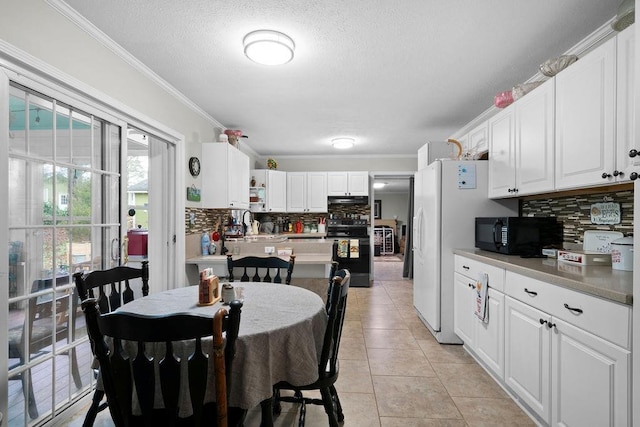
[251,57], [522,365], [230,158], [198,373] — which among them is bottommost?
[522,365]

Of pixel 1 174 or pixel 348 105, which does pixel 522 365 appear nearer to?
pixel 348 105

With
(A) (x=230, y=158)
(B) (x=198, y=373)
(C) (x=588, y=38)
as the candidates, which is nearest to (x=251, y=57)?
(A) (x=230, y=158)

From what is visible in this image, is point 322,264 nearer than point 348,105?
Yes

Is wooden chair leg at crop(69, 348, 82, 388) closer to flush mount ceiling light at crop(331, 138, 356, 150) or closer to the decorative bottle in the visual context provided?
the decorative bottle

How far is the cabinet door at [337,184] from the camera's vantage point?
5.93 meters

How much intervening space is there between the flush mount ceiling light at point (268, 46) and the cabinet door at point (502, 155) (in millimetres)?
1809

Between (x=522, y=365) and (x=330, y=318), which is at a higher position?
(x=330, y=318)

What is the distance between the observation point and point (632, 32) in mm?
1486

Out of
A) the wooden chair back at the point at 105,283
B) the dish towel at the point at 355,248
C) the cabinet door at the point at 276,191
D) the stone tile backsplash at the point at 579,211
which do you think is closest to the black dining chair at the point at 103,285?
the wooden chair back at the point at 105,283

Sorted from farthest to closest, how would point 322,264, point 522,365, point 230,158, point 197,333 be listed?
point 230,158 → point 322,264 → point 522,365 → point 197,333

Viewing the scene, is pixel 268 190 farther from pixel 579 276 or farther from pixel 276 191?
pixel 579 276

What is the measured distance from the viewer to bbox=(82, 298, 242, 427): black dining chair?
98 centimetres

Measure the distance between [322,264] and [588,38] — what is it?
2620 millimetres

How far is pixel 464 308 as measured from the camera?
2.80 meters
